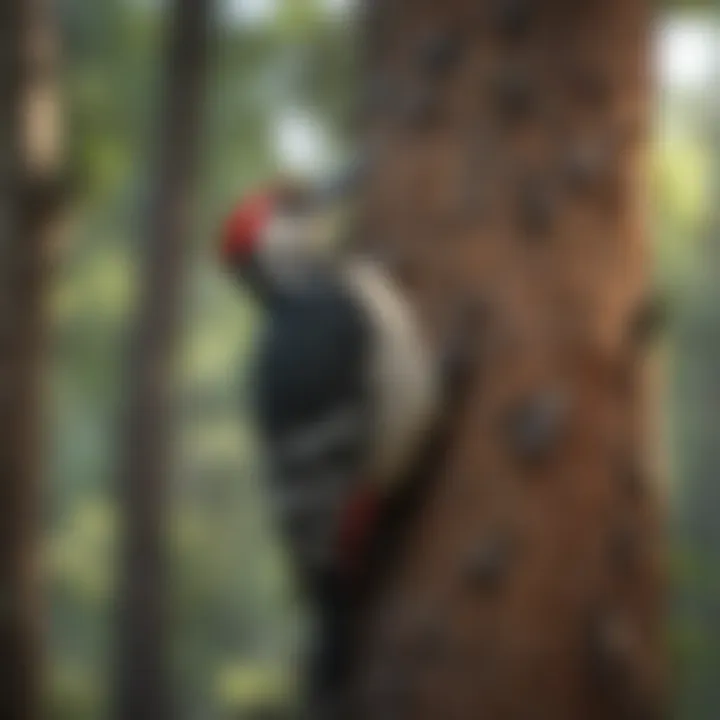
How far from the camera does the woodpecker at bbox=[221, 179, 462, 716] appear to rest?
2.84 ft

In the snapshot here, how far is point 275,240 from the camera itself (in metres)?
0.94

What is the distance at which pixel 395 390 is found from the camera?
86cm

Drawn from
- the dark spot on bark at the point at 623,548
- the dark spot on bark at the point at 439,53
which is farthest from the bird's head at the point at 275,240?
the dark spot on bark at the point at 623,548

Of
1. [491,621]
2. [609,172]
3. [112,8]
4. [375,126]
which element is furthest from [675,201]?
[112,8]

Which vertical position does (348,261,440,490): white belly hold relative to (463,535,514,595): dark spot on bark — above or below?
above

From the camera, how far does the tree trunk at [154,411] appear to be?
1037 mm

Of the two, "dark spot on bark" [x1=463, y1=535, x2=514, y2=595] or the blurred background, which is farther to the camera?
the blurred background

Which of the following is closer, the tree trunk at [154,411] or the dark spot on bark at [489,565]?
the dark spot on bark at [489,565]

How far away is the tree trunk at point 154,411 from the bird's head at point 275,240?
87 mm

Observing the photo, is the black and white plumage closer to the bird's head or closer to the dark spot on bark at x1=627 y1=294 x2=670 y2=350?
the bird's head

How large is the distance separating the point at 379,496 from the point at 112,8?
17.2 inches

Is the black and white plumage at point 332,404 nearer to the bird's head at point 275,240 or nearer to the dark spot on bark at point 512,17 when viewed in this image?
the bird's head at point 275,240

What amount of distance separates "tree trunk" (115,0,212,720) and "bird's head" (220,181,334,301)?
87 millimetres

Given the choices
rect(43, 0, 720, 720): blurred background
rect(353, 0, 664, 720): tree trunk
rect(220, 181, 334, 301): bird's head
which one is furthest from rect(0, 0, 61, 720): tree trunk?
rect(353, 0, 664, 720): tree trunk
